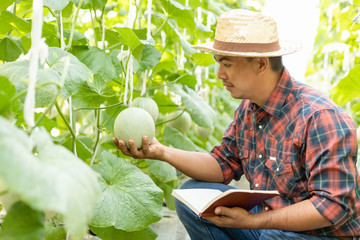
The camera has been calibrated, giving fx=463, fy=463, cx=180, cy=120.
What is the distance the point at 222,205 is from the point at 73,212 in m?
0.83

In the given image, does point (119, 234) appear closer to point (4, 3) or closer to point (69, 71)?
point (69, 71)

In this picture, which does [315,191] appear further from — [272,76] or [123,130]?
[123,130]

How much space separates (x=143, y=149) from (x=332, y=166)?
60 centimetres

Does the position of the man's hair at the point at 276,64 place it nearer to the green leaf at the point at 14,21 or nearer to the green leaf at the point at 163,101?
the green leaf at the point at 163,101

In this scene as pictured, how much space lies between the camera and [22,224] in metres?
0.73

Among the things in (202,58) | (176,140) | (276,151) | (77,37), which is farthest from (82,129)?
(276,151)

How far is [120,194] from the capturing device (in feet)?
4.33

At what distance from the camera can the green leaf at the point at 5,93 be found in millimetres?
753

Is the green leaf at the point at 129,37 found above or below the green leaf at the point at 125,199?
above

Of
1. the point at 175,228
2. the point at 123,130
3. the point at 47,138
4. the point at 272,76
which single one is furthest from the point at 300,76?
the point at 47,138

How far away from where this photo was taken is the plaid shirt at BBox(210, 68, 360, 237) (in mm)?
1361

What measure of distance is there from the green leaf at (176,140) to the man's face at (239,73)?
662mm

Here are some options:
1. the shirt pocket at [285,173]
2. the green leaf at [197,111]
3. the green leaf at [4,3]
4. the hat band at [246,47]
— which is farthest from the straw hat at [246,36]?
the green leaf at [4,3]

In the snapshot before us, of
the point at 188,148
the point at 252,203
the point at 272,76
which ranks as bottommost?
the point at 188,148
